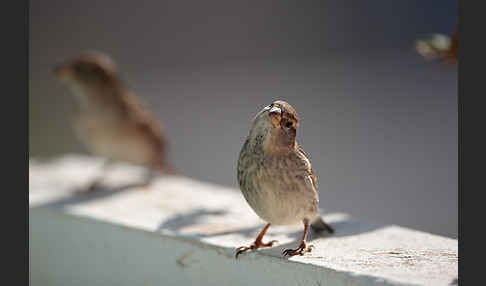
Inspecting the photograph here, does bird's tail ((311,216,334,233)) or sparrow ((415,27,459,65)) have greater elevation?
sparrow ((415,27,459,65))

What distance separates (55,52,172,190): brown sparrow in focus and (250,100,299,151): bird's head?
6.62 ft

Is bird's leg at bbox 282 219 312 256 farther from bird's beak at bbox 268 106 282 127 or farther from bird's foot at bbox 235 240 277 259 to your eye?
bird's beak at bbox 268 106 282 127

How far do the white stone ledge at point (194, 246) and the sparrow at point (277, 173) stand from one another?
0.66ft

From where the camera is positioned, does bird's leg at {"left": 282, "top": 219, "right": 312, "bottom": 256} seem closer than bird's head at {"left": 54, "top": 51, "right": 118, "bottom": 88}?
Yes

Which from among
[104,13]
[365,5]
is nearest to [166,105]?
[104,13]

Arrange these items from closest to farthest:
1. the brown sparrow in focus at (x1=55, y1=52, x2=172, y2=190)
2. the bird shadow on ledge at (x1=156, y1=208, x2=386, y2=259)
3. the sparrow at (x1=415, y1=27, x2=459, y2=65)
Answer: the bird shadow on ledge at (x1=156, y1=208, x2=386, y2=259) → the sparrow at (x1=415, y1=27, x2=459, y2=65) → the brown sparrow in focus at (x1=55, y1=52, x2=172, y2=190)

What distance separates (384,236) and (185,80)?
7.48 metres

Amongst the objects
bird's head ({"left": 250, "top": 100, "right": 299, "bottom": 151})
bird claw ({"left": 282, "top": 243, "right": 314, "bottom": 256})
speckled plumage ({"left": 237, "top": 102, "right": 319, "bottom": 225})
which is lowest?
bird claw ({"left": 282, "top": 243, "right": 314, "bottom": 256})

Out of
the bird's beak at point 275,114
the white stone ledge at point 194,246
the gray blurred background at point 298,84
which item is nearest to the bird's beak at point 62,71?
the white stone ledge at point 194,246

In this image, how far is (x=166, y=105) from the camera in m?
8.93

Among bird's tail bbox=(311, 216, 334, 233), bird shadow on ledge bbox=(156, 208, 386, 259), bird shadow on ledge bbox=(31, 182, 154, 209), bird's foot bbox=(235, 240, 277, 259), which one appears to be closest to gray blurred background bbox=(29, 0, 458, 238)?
bird shadow on ledge bbox=(156, 208, 386, 259)

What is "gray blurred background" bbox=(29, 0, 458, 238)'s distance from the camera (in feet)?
19.3

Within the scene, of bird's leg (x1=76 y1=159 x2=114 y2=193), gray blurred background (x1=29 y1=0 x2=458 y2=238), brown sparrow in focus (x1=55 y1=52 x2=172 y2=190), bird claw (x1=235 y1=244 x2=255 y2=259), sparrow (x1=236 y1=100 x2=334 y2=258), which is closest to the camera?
sparrow (x1=236 y1=100 x2=334 y2=258)

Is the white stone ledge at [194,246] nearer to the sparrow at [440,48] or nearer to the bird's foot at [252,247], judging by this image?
the bird's foot at [252,247]
